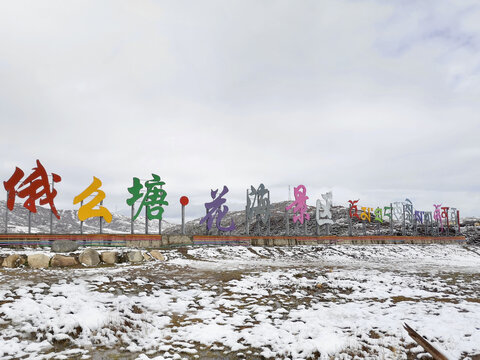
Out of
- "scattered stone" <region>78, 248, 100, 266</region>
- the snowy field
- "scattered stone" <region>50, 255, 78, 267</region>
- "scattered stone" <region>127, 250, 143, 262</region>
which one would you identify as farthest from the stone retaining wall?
the snowy field

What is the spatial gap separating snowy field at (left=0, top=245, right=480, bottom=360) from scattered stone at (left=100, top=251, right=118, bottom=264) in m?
2.45

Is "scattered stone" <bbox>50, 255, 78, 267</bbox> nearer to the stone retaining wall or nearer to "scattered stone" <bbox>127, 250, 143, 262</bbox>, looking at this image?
"scattered stone" <bbox>127, 250, 143, 262</bbox>

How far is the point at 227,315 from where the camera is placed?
722 centimetres

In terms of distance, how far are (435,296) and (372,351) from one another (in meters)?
5.09

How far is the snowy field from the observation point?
17.6ft

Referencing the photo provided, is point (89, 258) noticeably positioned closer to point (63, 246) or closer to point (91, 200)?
point (63, 246)

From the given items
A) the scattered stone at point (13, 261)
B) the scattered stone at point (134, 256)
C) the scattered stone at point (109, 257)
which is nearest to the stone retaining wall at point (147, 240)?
the scattered stone at point (134, 256)

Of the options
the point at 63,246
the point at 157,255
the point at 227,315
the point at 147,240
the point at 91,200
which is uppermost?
the point at 91,200

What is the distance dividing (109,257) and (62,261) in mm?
1951

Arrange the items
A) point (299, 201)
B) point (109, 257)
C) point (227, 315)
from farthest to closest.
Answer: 1. point (299, 201)
2. point (109, 257)
3. point (227, 315)

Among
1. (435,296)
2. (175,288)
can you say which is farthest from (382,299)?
(175,288)

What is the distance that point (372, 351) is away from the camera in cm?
529

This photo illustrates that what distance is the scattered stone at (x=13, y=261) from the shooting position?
12.2 meters

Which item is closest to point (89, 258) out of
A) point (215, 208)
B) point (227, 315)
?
point (227, 315)
